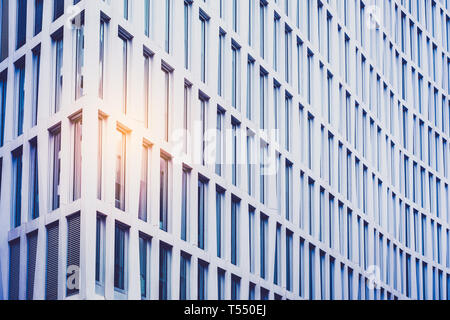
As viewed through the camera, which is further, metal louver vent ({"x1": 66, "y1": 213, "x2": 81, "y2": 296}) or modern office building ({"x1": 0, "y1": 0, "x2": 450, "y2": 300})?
modern office building ({"x1": 0, "y1": 0, "x2": 450, "y2": 300})

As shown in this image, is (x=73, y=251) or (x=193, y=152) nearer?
(x=73, y=251)

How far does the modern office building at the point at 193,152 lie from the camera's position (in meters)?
32.7

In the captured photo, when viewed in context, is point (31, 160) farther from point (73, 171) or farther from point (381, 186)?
point (381, 186)

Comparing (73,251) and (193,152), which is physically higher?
(193,152)

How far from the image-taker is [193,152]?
37469 mm

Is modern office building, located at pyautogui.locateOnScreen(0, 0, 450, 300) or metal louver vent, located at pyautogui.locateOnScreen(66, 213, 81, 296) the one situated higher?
modern office building, located at pyautogui.locateOnScreen(0, 0, 450, 300)

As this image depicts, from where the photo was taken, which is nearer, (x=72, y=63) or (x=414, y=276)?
(x=72, y=63)

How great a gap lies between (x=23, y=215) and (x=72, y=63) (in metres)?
4.70

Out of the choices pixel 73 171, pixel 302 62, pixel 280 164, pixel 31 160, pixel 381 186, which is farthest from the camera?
pixel 381 186

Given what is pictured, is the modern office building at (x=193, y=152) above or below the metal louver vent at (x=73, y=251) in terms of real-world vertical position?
above

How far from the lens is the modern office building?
3269 cm

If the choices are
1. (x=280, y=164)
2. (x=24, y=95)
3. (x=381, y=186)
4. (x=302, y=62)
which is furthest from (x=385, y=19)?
(x=24, y=95)

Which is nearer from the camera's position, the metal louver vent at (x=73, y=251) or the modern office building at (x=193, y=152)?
the metal louver vent at (x=73, y=251)

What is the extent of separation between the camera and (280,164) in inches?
1770
